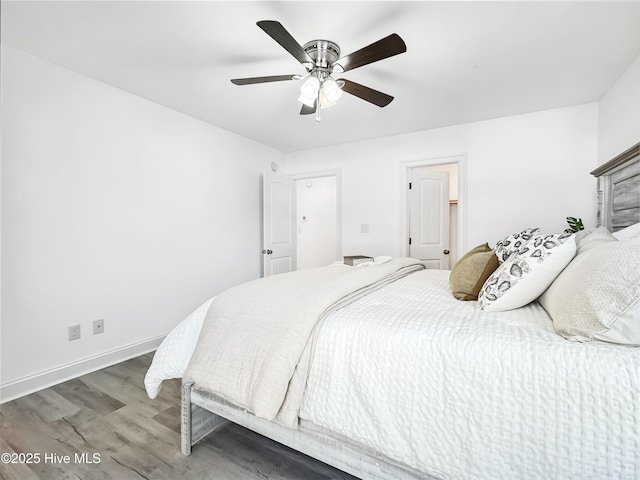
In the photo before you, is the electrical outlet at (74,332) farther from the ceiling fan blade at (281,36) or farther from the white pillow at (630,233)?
the white pillow at (630,233)

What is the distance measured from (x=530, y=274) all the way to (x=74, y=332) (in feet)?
9.70

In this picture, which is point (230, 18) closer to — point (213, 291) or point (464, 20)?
point (464, 20)

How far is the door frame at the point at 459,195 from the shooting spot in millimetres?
3318

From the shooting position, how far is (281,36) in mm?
1424

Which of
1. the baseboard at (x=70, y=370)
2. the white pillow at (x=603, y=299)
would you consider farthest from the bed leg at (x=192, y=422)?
the white pillow at (x=603, y=299)

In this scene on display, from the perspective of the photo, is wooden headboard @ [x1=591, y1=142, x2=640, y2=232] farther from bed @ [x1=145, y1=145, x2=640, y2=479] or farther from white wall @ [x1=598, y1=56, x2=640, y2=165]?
bed @ [x1=145, y1=145, x2=640, y2=479]

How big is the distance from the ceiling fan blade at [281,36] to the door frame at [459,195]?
7.44 ft

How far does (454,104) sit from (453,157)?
720mm

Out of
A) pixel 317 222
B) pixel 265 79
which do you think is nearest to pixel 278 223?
pixel 317 222

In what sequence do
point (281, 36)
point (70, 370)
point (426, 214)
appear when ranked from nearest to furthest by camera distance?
point (281, 36)
point (70, 370)
point (426, 214)

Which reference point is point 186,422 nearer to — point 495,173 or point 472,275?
point 472,275

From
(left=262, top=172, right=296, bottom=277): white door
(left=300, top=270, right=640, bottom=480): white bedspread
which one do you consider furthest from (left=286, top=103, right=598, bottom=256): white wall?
(left=300, top=270, right=640, bottom=480): white bedspread

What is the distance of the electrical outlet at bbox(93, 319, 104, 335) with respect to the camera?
2.35 metres

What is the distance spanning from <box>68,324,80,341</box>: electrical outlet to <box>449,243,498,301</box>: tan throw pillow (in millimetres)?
2674
